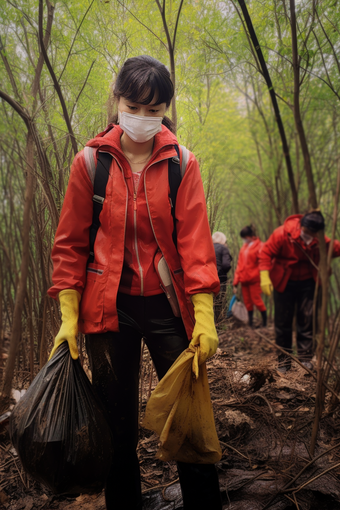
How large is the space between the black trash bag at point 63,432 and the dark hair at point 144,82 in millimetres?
900

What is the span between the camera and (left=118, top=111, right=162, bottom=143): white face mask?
132 cm

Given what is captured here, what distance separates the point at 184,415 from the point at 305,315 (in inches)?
111

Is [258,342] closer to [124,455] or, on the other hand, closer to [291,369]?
[291,369]

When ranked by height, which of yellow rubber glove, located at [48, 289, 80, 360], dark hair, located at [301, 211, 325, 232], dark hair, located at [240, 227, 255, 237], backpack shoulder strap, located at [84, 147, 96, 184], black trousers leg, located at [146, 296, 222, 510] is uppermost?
dark hair, located at [240, 227, 255, 237]

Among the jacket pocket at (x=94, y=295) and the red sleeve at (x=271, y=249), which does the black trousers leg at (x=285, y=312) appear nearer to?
the red sleeve at (x=271, y=249)

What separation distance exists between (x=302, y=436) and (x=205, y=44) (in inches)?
88.8

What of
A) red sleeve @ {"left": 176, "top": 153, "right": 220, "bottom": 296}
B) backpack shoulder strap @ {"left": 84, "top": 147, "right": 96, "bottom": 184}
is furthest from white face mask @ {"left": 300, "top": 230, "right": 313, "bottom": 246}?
backpack shoulder strap @ {"left": 84, "top": 147, "right": 96, "bottom": 184}

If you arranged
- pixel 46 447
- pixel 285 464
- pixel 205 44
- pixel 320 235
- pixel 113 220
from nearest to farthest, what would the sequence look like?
pixel 46 447, pixel 113 220, pixel 285 464, pixel 320 235, pixel 205 44

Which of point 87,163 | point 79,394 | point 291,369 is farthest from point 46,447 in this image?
point 291,369

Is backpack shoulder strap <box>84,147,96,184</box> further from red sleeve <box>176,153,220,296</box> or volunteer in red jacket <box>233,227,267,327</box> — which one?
volunteer in red jacket <box>233,227,267,327</box>

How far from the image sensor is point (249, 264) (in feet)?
20.6

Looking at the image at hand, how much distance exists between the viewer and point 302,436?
6.72 feet

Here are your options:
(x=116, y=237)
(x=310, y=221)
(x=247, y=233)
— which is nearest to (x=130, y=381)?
(x=116, y=237)

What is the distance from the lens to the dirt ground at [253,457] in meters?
1.72
